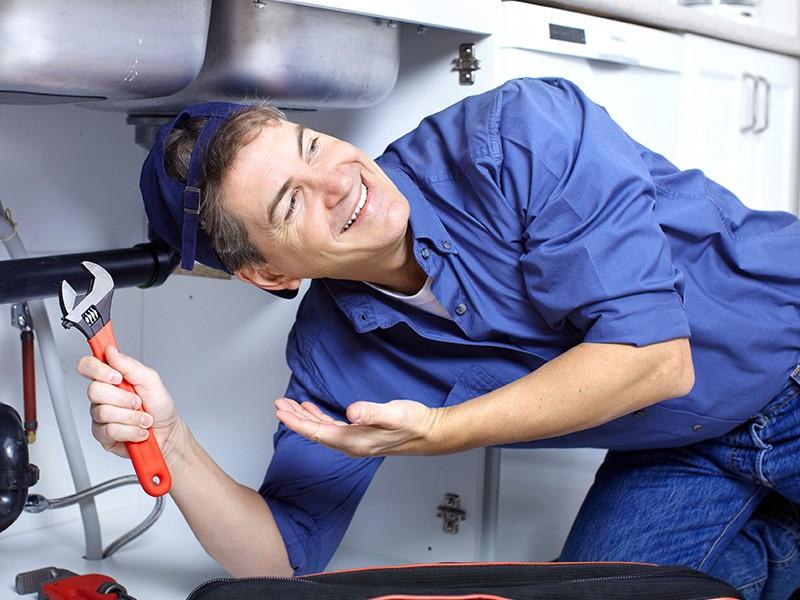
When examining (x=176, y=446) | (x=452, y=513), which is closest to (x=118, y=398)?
(x=176, y=446)

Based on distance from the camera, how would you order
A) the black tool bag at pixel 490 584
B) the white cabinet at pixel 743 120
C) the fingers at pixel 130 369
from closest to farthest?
the black tool bag at pixel 490 584 → the fingers at pixel 130 369 → the white cabinet at pixel 743 120

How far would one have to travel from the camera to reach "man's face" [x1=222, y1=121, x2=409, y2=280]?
3.25 ft

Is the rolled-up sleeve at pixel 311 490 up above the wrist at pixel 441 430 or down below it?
below

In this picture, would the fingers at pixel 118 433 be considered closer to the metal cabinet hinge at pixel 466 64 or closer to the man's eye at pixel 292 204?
the man's eye at pixel 292 204

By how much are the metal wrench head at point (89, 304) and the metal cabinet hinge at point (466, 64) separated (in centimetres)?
51

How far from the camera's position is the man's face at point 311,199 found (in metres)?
0.99

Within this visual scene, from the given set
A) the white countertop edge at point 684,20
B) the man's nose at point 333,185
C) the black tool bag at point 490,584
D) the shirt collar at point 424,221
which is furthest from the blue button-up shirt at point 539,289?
the white countertop edge at point 684,20

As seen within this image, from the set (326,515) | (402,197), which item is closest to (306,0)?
(402,197)

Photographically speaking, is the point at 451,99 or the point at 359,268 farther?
the point at 451,99

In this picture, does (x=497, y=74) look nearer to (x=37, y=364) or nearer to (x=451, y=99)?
(x=451, y=99)

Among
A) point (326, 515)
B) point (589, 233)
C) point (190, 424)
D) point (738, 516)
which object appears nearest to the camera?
point (589, 233)

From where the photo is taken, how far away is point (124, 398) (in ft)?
3.06

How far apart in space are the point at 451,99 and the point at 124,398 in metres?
0.57

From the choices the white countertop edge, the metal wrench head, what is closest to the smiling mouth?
the metal wrench head
